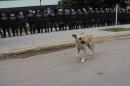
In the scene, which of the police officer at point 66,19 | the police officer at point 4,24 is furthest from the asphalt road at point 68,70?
the police officer at point 66,19

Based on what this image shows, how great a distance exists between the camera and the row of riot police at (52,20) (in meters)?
16.6

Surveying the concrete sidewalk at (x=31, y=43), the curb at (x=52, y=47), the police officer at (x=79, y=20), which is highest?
the police officer at (x=79, y=20)

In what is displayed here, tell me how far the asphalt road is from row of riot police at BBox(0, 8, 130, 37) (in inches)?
206

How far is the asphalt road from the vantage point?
784 cm

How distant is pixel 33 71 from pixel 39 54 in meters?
2.87

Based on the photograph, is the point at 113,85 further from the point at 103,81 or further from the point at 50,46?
the point at 50,46

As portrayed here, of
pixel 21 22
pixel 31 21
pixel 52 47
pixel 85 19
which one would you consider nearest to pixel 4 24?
pixel 21 22

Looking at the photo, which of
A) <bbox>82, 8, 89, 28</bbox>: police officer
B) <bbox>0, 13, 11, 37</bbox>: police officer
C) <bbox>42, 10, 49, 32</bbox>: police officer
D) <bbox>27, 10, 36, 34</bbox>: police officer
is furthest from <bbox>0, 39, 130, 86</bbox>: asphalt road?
<bbox>82, 8, 89, 28</bbox>: police officer

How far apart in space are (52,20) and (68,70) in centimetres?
932

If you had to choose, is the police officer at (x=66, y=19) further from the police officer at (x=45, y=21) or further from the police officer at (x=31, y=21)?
the police officer at (x=31, y=21)

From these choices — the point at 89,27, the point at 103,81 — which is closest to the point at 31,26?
the point at 89,27

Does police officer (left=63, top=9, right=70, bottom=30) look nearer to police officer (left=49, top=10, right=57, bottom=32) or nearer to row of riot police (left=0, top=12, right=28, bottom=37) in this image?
police officer (left=49, top=10, right=57, bottom=32)

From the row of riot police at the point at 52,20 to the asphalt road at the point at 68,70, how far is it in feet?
17.2

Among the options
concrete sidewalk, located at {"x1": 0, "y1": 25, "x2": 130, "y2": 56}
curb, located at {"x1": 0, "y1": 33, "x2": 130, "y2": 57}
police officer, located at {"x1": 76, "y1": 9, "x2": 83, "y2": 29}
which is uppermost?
Result: police officer, located at {"x1": 76, "y1": 9, "x2": 83, "y2": 29}
